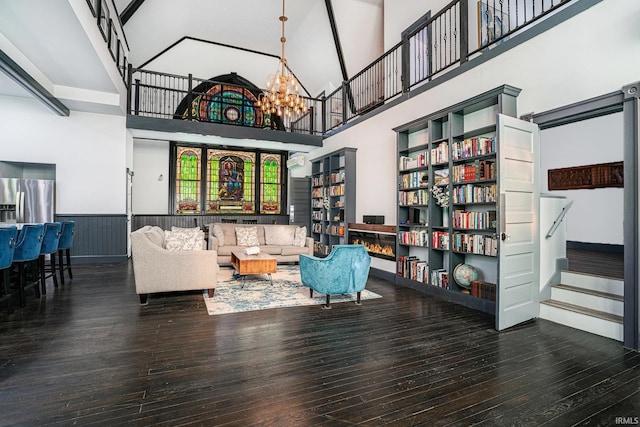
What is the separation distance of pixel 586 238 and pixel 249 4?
10086 millimetres

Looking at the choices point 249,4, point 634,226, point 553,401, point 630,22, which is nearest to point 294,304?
point 553,401

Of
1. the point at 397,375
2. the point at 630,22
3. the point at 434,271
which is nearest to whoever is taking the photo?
the point at 397,375

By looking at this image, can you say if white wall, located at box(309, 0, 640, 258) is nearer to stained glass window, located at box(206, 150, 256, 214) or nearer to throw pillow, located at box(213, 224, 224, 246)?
throw pillow, located at box(213, 224, 224, 246)

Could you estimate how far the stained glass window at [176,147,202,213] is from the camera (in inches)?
422

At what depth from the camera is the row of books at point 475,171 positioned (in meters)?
3.92

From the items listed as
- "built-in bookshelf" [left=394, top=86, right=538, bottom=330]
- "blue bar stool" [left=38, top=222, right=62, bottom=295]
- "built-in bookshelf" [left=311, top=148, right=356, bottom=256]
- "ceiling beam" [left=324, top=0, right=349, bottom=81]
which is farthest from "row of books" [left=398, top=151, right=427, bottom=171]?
"blue bar stool" [left=38, top=222, right=62, bottom=295]

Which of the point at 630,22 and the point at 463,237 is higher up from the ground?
the point at 630,22

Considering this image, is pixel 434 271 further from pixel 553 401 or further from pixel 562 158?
pixel 562 158

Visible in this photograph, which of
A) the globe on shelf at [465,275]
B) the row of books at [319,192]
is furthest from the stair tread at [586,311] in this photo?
the row of books at [319,192]

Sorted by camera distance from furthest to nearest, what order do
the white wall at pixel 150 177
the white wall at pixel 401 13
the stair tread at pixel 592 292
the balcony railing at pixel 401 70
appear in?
the white wall at pixel 150 177
the white wall at pixel 401 13
the balcony railing at pixel 401 70
the stair tread at pixel 592 292

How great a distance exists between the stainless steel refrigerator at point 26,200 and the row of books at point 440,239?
7.69m

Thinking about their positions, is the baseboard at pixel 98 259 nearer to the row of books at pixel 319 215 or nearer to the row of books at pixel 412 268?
the row of books at pixel 319 215

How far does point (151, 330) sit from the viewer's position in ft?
10.7

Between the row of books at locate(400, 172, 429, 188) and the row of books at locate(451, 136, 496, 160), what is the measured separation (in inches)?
25.8
